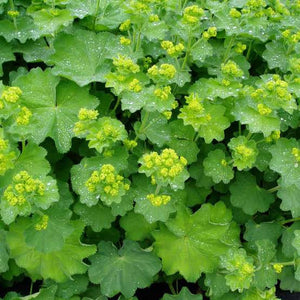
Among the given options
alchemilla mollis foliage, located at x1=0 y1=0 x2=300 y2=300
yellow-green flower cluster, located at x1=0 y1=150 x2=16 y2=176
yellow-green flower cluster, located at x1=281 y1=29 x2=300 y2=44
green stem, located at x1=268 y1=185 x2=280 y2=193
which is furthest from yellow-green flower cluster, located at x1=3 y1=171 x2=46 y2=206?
yellow-green flower cluster, located at x1=281 y1=29 x2=300 y2=44

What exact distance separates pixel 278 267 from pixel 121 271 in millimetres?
923

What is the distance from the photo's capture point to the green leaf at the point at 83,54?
290cm

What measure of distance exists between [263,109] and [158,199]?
0.77m

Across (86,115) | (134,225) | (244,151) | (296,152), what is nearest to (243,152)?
(244,151)

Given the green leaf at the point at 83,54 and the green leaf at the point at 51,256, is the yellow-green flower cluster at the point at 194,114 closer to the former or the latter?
the green leaf at the point at 83,54

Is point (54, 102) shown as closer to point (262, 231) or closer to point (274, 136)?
point (274, 136)

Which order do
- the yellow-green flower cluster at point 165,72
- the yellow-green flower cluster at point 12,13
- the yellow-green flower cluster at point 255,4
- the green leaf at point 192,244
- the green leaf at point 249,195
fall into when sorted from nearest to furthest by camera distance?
the yellow-green flower cluster at point 165,72 → the green leaf at point 192,244 → the yellow-green flower cluster at point 255,4 → the green leaf at point 249,195 → the yellow-green flower cluster at point 12,13

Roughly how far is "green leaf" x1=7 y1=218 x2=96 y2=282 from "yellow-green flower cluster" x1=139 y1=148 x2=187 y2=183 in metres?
0.62

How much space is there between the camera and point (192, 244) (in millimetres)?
2740

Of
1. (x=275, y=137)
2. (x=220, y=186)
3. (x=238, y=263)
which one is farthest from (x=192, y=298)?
(x=275, y=137)

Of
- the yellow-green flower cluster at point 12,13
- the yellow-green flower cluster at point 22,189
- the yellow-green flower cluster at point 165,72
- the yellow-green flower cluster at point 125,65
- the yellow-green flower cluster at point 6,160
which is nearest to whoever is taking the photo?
the yellow-green flower cluster at point 22,189

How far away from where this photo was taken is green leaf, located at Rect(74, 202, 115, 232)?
2.74 meters

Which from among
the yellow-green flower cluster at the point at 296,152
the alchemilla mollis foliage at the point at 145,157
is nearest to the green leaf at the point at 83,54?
the alchemilla mollis foliage at the point at 145,157

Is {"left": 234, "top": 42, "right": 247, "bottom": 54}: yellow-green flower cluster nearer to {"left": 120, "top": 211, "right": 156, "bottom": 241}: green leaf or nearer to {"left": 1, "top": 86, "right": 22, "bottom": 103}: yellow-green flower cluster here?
{"left": 120, "top": 211, "right": 156, "bottom": 241}: green leaf
